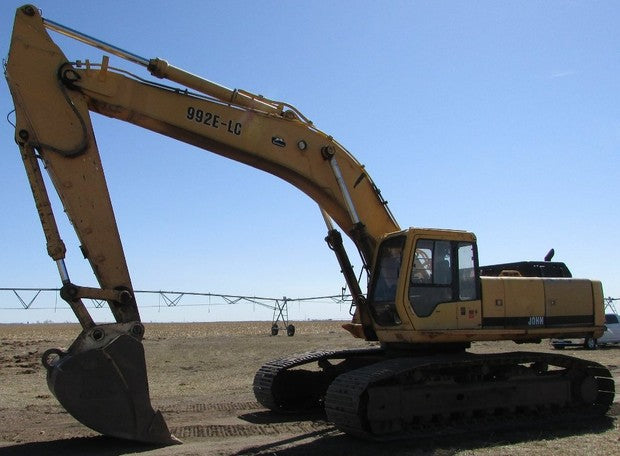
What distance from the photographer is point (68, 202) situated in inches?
363

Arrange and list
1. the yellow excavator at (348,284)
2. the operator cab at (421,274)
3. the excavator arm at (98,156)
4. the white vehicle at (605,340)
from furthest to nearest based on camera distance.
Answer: the white vehicle at (605,340) → the operator cab at (421,274) → the yellow excavator at (348,284) → the excavator arm at (98,156)

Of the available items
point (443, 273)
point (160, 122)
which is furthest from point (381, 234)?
point (160, 122)

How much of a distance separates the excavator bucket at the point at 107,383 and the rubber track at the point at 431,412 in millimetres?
2531

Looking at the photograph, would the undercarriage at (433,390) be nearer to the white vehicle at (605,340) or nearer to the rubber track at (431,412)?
the rubber track at (431,412)

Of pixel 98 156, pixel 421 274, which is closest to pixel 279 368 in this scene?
pixel 421 274

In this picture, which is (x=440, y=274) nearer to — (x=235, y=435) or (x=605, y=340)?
(x=235, y=435)

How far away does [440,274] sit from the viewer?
1095 centimetres

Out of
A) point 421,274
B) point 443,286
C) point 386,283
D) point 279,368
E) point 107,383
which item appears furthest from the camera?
point 279,368

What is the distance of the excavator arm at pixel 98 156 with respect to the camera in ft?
28.2

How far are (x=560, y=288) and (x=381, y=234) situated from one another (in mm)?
3378

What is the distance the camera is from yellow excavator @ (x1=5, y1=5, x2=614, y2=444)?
894 cm

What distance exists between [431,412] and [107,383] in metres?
4.85

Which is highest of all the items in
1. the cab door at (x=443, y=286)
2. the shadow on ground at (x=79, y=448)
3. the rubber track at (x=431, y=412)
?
the cab door at (x=443, y=286)

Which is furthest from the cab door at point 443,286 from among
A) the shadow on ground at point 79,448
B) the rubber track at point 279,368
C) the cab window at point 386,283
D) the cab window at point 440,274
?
the shadow on ground at point 79,448
